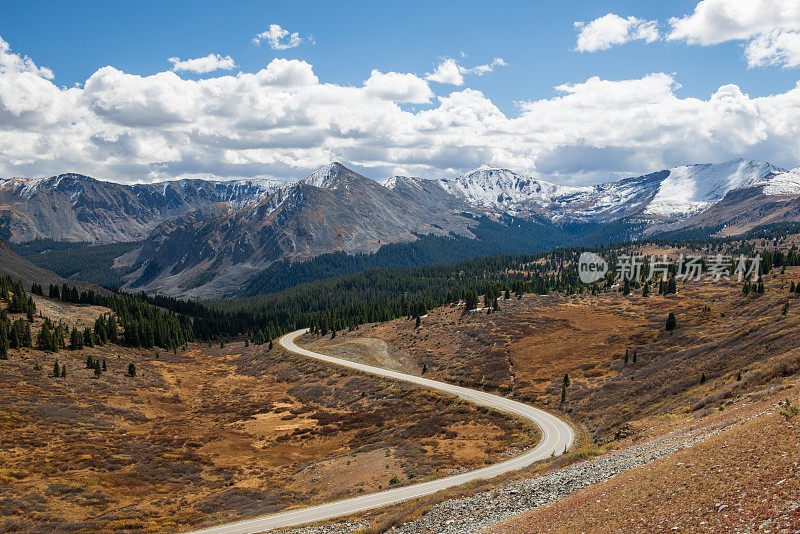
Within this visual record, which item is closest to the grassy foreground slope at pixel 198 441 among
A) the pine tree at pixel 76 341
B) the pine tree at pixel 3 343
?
the pine tree at pixel 76 341

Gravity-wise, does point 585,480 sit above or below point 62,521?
above

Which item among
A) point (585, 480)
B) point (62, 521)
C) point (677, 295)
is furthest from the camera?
point (677, 295)

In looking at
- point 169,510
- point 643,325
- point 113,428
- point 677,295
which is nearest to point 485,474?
point 169,510

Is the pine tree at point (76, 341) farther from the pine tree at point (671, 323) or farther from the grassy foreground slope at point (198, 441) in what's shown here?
the pine tree at point (671, 323)

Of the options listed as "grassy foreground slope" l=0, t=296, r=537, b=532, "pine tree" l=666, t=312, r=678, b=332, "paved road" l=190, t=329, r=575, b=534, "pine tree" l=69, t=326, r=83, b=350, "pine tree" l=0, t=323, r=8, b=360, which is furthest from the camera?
"pine tree" l=69, t=326, r=83, b=350

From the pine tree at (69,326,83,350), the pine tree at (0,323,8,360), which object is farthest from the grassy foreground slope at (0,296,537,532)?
the pine tree at (0,323,8,360)

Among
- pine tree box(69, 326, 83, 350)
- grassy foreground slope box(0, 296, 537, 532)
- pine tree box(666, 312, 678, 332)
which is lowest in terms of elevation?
grassy foreground slope box(0, 296, 537, 532)

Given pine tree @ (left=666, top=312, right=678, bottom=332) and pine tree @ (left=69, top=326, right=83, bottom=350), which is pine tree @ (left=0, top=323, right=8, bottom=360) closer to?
pine tree @ (left=69, top=326, right=83, bottom=350)

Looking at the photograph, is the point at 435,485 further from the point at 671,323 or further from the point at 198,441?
the point at 671,323

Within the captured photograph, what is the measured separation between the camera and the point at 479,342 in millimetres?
121562

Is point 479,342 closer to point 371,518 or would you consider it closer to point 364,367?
A: point 364,367

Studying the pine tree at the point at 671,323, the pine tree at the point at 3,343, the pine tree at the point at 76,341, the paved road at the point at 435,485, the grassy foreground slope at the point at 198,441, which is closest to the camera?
the paved road at the point at 435,485

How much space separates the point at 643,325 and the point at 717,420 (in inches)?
3495

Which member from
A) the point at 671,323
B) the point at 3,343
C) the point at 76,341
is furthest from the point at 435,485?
the point at 76,341
